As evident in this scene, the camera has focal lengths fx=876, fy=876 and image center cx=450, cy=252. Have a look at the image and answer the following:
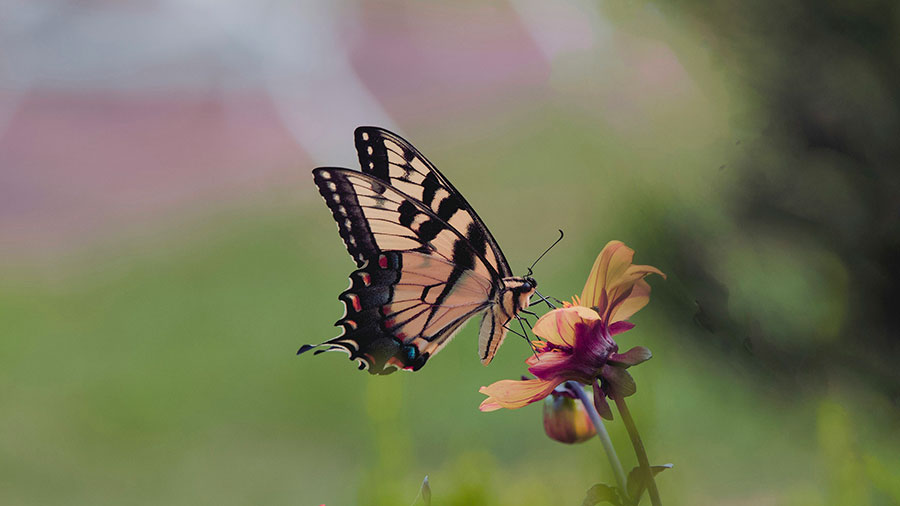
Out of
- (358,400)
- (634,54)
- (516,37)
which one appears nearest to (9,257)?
(358,400)

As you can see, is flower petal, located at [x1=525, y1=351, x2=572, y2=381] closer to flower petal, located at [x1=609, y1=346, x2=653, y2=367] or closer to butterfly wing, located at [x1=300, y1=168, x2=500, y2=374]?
flower petal, located at [x1=609, y1=346, x2=653, y2=367]

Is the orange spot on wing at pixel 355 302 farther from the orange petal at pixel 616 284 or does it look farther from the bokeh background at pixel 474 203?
the orange petal at pixel 616 284

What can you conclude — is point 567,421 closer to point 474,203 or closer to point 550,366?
point 550,366

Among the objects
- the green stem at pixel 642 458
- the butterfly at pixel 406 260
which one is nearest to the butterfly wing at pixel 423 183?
the butterfly at pixel 406 260

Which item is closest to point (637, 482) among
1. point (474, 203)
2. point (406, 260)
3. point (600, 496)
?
point (600, 496)

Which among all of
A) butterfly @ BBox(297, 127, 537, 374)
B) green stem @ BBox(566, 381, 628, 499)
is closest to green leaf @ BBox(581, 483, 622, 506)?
green stem @ BBox(566, 381, 628, 499)

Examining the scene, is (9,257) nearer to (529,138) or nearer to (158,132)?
(158,132)
